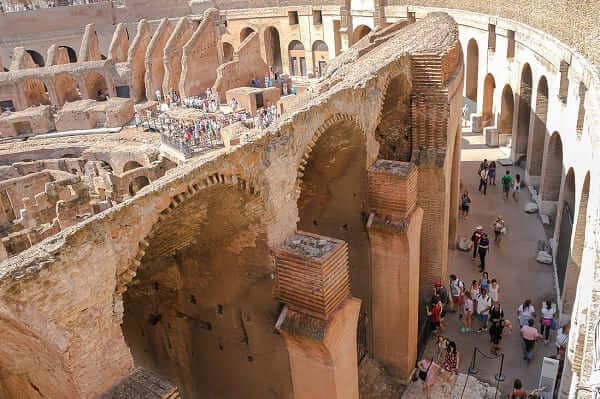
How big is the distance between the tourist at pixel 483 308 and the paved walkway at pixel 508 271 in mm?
189

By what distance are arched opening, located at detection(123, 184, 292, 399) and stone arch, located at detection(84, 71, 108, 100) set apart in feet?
65.0

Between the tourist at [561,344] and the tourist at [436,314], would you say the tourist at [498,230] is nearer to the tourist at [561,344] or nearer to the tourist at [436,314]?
the tourist at [436,314]

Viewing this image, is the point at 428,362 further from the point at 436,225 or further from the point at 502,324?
the point at 436,225

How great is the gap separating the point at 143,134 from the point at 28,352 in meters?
17.0

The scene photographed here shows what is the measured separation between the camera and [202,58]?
80.7 feet

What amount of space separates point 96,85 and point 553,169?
839 inches

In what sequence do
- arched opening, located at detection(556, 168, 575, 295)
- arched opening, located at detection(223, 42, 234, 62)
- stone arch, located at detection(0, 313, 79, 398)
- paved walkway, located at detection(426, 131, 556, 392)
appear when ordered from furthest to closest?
arched opening, located at detection(223, 42, 234, 62)
arched opening, located at detection(556, 168, 575, 295)
paved walkway, located at detection(426, 131, 556, 392)
stone arch, located at detection(0, 313, 79, 398)

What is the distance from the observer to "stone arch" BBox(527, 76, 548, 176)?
1372 centimetres

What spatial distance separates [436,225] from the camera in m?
9.30

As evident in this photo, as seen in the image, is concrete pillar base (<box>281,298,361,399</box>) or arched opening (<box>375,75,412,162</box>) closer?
concrete pillar base (<box>281,298,361,399</box>)

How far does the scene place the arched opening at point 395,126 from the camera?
891cm

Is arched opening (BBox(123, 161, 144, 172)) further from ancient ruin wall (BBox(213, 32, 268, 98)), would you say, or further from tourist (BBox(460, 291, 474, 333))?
tourist (BBox(460, 291, 474, 333))

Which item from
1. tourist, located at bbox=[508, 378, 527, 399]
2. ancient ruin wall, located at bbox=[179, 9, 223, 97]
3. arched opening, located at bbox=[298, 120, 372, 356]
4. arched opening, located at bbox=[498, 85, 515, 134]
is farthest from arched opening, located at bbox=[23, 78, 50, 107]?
tourist, located at bbox=[508, 378, 527, 399]

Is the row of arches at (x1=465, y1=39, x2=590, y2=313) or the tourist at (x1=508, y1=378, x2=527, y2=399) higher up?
the row of arches at (x1=465, y1=39, x2=590, y2=313)
